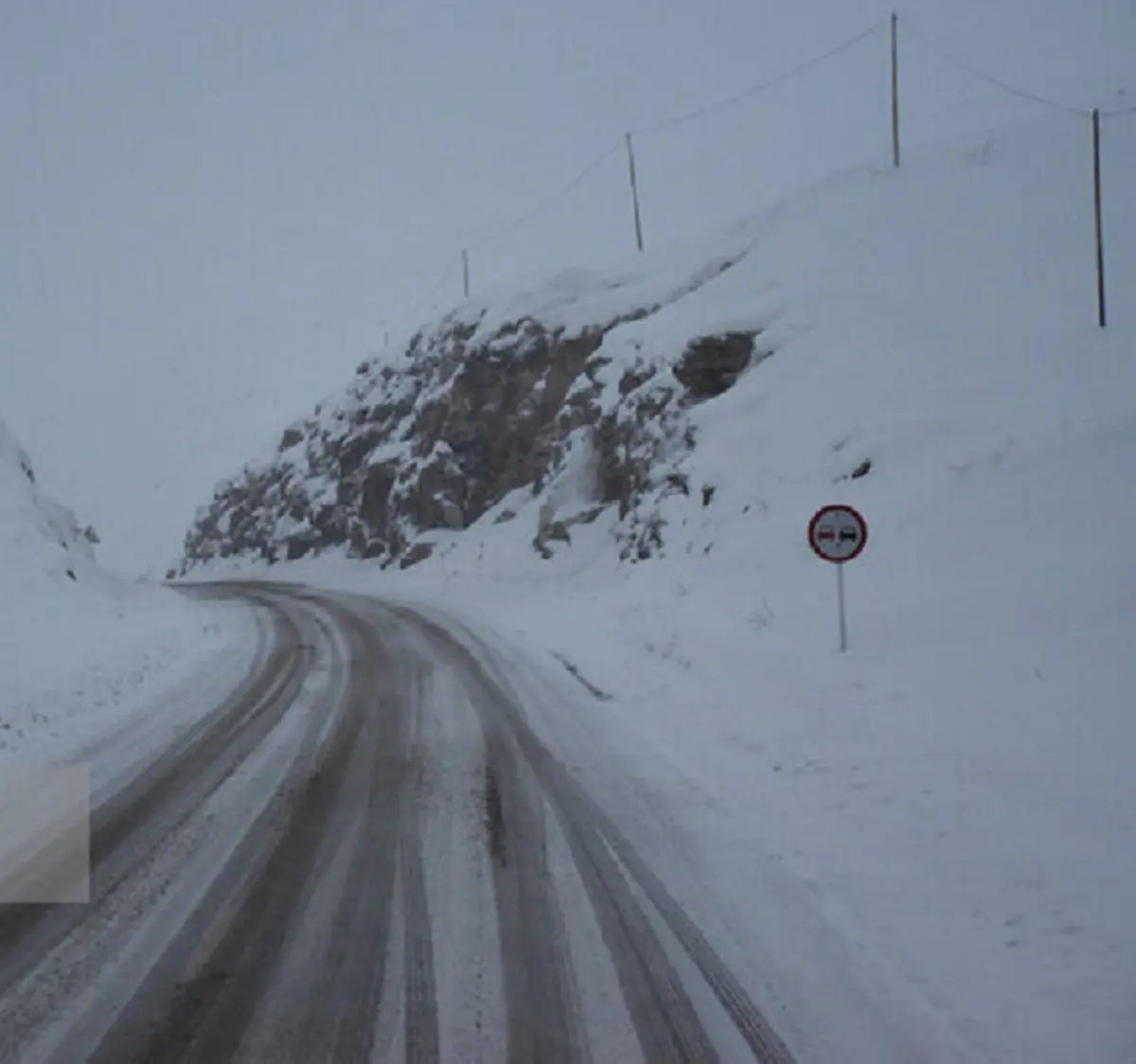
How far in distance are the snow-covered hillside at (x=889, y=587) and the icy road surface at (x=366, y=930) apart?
0.57 m

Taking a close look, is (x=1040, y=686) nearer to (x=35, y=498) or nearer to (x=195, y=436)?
(x=35, y=498)

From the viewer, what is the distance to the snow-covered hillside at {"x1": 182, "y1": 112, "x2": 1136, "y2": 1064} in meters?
4.87

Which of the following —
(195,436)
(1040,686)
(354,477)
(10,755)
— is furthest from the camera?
(195,436)

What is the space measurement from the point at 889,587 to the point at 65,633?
15280mm

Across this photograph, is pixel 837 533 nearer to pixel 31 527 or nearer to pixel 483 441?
pixel 31 527

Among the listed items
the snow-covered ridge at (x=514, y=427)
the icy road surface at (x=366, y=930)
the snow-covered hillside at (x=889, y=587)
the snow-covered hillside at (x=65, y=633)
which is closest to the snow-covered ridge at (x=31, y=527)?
the snow-covered hillside at (x=65, y=633)

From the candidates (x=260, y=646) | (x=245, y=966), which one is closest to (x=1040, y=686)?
(x=245, y=966)

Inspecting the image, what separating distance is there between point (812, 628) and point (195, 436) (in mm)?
110653

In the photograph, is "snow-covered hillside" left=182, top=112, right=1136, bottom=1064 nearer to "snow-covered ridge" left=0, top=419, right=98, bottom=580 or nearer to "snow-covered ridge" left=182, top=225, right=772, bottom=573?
"snow-covered ridge" left=182, top=225, right=772, bottom=573

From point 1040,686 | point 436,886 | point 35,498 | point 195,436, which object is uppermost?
point 195,436

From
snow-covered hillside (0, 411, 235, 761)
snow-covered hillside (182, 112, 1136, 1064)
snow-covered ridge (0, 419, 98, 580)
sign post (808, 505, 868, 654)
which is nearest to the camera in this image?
snow-covered hillside (182, 112, 1136, 1064)

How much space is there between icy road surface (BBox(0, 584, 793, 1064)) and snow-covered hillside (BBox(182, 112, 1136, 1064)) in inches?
22.4

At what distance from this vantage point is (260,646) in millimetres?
18266

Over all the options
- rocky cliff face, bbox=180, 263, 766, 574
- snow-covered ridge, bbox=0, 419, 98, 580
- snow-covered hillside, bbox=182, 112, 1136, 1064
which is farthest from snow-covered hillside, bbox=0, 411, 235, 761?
rocky cliff face, bbox=180, 263, 766, 574
